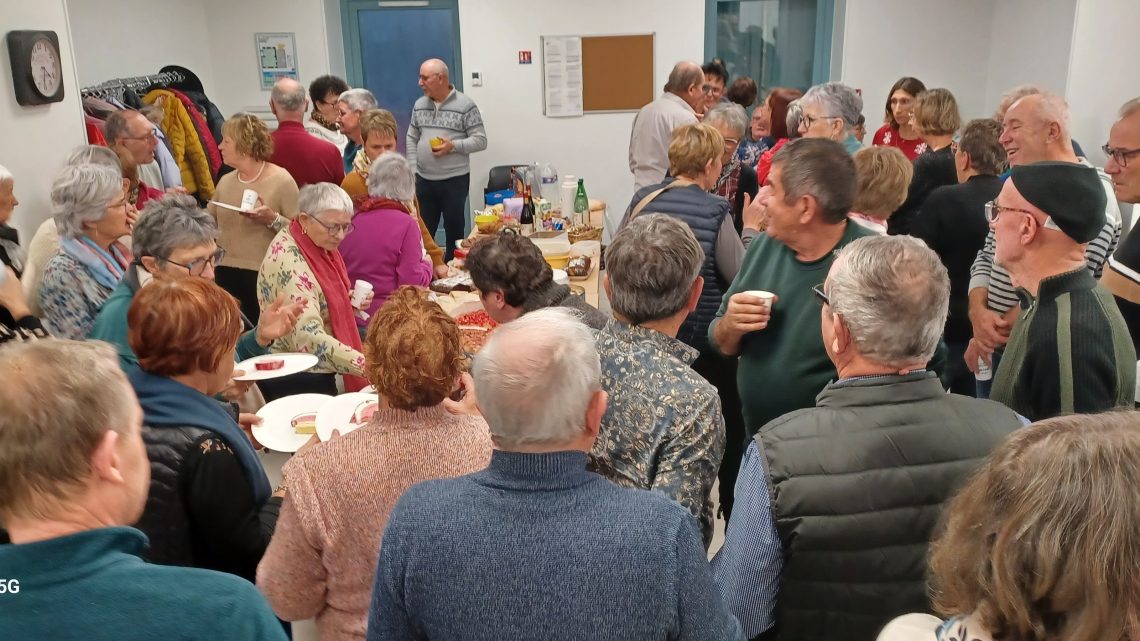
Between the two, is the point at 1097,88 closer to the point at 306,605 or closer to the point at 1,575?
the point at 306,605

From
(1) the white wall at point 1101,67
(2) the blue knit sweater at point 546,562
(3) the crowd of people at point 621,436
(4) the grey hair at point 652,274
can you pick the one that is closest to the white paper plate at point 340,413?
(3) the crowd of people at point 621,436

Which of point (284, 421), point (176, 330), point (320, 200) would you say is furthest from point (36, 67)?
point (176, 330)

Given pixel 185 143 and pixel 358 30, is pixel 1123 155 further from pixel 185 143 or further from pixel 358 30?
pixel 358 30

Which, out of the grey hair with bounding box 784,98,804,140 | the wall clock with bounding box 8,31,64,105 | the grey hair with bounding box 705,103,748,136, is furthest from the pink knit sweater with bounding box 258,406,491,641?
the grey hair with bounding box 784,98,804,140

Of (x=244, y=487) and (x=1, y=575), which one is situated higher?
(x=1, y=575)

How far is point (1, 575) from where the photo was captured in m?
1.01

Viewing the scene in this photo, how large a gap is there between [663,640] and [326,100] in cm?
574

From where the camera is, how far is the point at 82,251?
112 inches

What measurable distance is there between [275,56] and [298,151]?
302 centimetres

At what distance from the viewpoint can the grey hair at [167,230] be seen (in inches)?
103

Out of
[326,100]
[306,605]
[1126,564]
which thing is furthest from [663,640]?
[326,100]

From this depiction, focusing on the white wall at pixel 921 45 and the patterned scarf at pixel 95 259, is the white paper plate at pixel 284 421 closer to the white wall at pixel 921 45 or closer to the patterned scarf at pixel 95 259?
the patterned scarf at pixel 95 259

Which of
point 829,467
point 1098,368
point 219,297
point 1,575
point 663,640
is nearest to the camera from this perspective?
point 1,575

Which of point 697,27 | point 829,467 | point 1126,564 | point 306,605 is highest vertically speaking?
point 697,27
